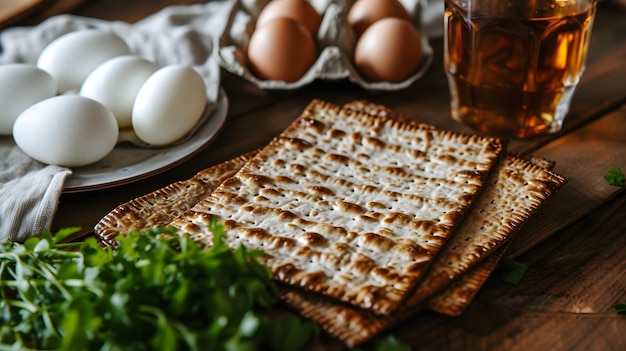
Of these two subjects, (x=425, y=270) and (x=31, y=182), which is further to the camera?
(x=31, y=182)

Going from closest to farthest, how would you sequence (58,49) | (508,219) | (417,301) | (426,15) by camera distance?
(417,301)
(508,219)
(58,49)
(426,15)

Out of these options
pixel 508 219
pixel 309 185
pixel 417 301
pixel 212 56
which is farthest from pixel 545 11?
pixel 212 56

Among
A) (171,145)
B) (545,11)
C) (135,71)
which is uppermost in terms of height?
(545,11)

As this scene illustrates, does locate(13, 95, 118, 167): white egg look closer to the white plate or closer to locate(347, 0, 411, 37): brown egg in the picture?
the white plate

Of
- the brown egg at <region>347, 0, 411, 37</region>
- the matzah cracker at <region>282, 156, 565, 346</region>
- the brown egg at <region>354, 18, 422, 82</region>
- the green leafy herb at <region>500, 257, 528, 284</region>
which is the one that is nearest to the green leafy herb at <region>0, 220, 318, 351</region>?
the matzah cracker at <region>282, 156, 565, 346</region>

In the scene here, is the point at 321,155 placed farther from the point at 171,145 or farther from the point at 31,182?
the point at 31,182

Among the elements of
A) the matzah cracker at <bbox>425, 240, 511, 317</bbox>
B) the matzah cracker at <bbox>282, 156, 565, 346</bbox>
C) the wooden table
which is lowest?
the wooden table

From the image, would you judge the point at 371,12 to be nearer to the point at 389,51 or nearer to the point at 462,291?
the point at 389,51

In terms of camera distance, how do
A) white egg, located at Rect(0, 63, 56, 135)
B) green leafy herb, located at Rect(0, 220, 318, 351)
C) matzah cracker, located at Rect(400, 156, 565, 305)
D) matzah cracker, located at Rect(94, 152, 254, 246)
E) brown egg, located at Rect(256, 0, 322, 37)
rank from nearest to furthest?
1. green leafy herb, located at Rect(0, 220, 318, 351)
2. matzah cracker, located at Rect(400, 156, 565, 305)
3. matzah cracker, located at Rect(94, 152, 254, 246)
4. white egg, located at Rect(0, 63, 56, 135)
5. brown egg, located at Rect(256, 0, 322, 37)
